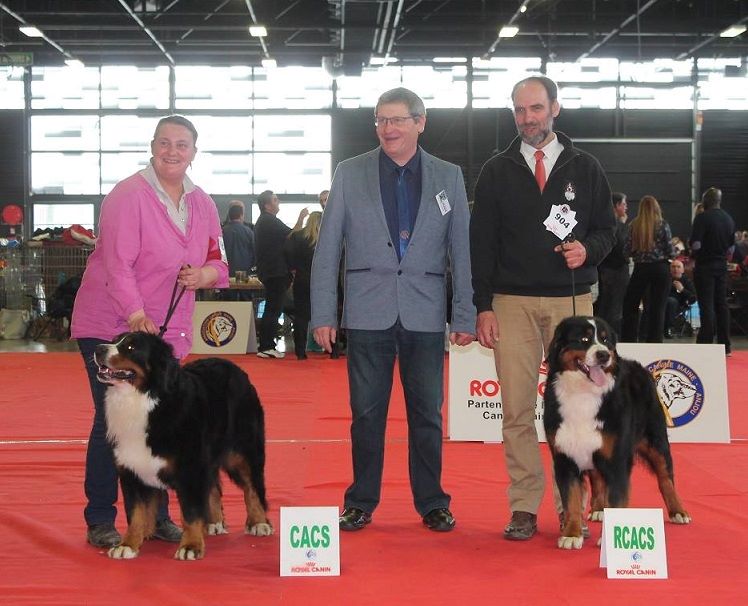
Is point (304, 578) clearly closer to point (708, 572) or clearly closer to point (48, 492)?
point (708, 572)

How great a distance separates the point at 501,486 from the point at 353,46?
55.8 ft

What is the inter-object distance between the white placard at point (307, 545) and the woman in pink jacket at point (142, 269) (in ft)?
2.29

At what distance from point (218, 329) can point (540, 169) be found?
26.7 ft

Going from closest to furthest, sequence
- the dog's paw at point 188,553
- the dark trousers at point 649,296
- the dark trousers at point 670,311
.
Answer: the dog's paw at point 188,553
the dark trousers at point 649,296
the dark trousers at point 670,311

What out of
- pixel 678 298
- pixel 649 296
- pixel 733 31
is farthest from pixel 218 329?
pixel 733 31

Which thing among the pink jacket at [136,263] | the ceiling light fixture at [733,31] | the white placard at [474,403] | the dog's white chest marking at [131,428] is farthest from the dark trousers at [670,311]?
the dog's white chest marking at [131,428]

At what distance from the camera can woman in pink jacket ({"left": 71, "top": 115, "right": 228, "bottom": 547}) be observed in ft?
11.9

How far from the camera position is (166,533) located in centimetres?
379

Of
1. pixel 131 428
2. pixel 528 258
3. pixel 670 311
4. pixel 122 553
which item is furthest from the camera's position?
pixel 670 311

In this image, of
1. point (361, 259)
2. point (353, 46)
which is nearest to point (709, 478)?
point (361, 259)

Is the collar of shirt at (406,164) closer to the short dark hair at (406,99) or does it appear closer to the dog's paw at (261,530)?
the short dark hair at (406,99)

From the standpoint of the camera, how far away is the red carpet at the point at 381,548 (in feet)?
10.2

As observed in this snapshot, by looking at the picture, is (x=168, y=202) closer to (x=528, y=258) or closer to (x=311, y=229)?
(x=528, y=258)

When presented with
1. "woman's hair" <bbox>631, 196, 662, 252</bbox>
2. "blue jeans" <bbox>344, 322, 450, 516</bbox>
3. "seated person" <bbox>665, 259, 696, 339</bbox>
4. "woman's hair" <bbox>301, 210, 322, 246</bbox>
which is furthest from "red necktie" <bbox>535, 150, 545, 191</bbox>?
"seated person" <bbox>665, 259, 696, 339</bbox>
